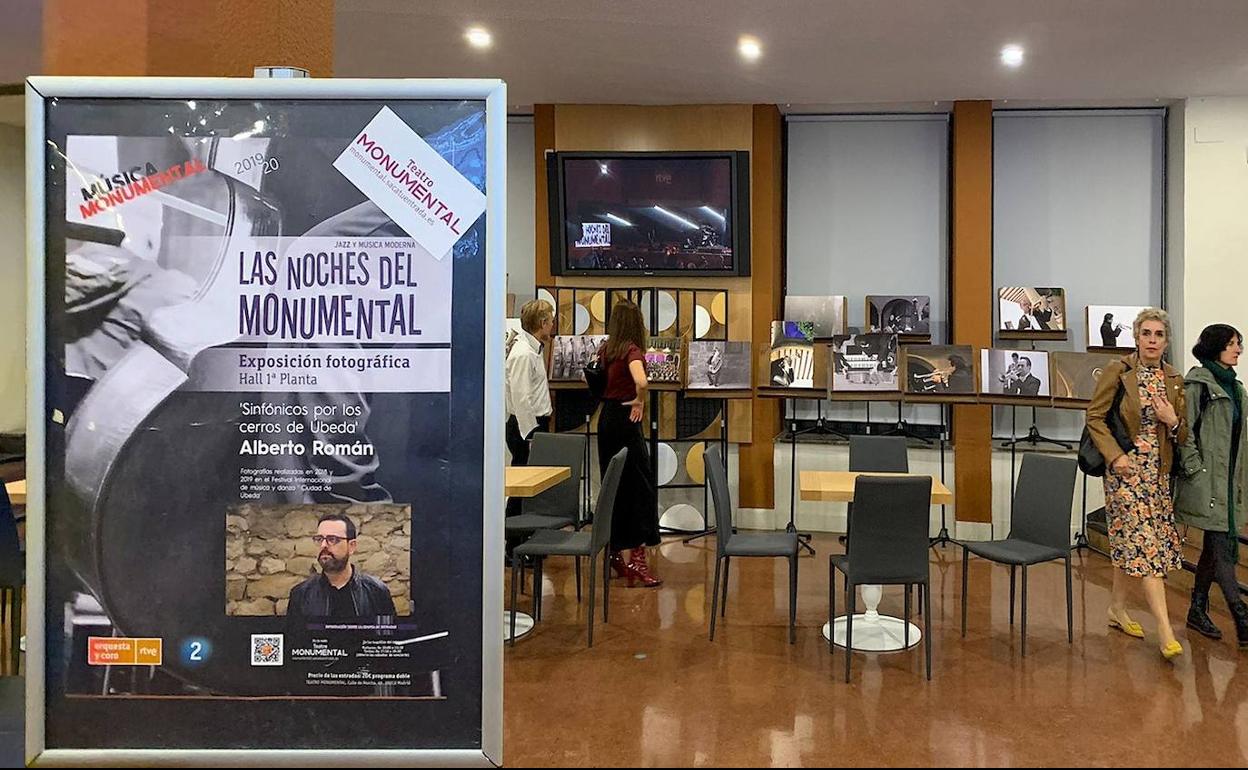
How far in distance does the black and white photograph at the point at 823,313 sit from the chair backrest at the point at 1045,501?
2913mm

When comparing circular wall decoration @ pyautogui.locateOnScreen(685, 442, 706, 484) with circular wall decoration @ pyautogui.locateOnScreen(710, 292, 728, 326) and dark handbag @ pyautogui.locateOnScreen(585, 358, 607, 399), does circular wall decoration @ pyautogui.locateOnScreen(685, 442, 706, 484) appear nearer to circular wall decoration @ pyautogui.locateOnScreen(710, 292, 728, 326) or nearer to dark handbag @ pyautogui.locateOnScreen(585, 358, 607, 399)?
circular wall decoration @ pyautogui.locateOnScreen(710, 292, 728, 326)

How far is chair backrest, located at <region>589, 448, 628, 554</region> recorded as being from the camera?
4598mm

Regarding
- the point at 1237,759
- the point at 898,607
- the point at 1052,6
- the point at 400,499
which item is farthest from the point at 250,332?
the point at 1052,6

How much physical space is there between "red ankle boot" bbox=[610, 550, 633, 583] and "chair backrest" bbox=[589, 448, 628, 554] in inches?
44.2

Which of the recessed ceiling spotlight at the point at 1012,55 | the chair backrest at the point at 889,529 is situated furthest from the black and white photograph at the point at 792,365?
the chair backrest at the point at 889,529

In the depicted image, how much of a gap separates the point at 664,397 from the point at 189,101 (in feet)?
19.8

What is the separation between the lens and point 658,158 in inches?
291

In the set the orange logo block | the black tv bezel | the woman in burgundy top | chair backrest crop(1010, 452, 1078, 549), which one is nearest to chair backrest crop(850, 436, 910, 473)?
chair backrest crop(1010, 452, 1078, 549)

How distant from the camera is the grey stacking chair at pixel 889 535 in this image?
4051mm

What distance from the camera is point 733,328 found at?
299 inches

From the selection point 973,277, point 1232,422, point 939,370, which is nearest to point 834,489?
point 1232,422

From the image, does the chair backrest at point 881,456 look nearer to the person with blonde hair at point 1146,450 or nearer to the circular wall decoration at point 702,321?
the person with blonde hair at point 1146,450

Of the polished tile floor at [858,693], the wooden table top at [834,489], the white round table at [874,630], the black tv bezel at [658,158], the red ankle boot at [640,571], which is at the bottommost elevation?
the polished tile floor at [858,693]

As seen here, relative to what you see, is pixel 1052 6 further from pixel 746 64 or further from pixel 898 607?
pixel 898 607
